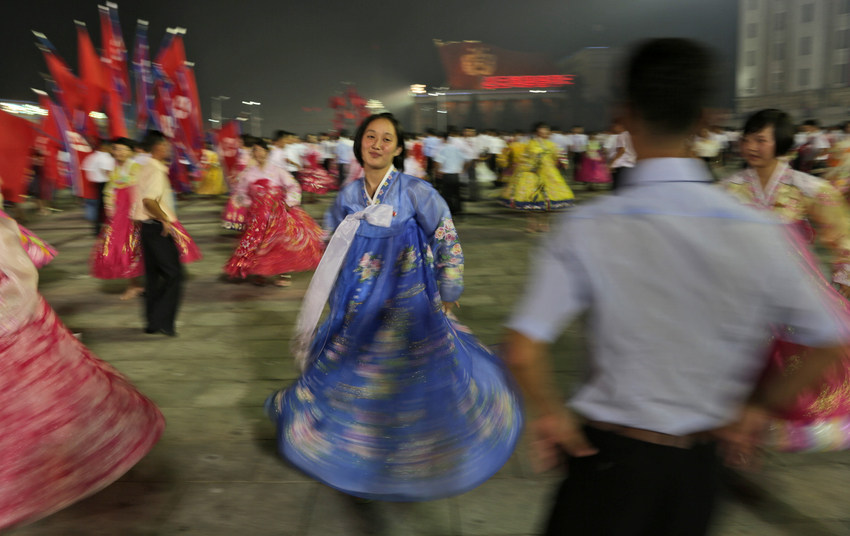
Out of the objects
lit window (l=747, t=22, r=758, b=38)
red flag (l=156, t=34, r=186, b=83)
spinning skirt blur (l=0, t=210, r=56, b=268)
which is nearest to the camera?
spinning skirt blur (l=0, t=210, r=56, b=268)

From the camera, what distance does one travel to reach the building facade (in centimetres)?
5362

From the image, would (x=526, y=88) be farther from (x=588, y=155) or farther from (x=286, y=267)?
(x=286, y=267)

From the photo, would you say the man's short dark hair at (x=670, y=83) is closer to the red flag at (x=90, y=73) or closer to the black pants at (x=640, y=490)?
the black pants at (x=640, y=490)

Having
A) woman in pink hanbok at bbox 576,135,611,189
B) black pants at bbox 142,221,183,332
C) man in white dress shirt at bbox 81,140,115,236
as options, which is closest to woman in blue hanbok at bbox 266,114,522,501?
black pants at bbox 142,221,183,332

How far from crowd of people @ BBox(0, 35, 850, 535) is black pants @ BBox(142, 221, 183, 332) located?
12 millimetres

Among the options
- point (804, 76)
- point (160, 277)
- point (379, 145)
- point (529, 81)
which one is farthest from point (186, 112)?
point (804, 76)

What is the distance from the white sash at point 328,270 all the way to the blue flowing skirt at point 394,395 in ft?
0.14

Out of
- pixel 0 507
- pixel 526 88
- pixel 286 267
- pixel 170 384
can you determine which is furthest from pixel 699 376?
pixel 526 88

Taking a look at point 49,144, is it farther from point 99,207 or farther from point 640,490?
point 640,490

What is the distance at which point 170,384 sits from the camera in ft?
14.1

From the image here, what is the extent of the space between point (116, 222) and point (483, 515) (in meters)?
5.19

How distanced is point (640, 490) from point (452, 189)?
424 inches

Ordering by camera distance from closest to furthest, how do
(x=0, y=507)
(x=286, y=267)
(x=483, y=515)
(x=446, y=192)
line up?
1. (x=0, y=507)
2. (x=483, y=515)
3. (x=286, y=267)
4. (x=446, y=192)

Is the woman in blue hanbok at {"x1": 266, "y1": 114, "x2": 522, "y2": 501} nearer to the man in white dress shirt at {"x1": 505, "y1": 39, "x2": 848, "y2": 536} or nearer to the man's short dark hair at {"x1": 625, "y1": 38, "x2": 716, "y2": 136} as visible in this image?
the man in white dress shirt at {"x1": 505, "y1": 39, "x2": 848, "y2": 536}
